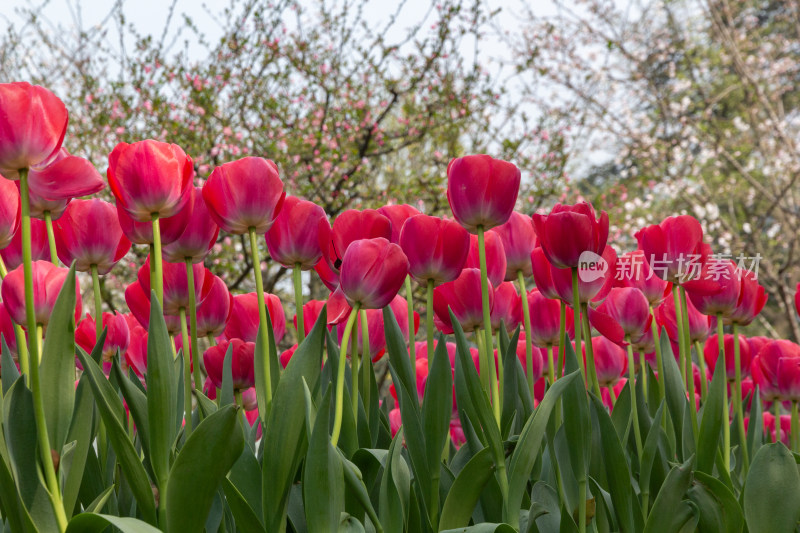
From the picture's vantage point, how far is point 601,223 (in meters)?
0.67

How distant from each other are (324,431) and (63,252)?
0.38 m

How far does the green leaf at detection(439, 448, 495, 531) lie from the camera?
0.55 m

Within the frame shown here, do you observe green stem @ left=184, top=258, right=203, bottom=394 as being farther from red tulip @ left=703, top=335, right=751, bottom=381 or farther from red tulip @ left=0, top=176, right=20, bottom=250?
red tulip @ left=703, top=335, right=751, bottom=381

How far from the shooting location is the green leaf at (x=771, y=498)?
67cm

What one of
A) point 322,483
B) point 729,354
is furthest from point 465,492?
point 729,354

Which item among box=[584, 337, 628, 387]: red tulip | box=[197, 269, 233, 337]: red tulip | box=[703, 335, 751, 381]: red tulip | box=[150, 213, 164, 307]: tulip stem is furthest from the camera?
box=[703, 335, 751, 381]: red tulip

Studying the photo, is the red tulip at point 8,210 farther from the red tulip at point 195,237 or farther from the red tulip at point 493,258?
the red tulip at point 493,258

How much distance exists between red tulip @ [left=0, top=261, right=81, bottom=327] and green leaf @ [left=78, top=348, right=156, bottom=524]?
0.42ft

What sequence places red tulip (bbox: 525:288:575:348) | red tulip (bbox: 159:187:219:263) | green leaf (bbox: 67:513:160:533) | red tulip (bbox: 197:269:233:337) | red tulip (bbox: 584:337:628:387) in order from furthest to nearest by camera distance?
red tulip (bbox: 584:337:628:387) < red tulip (bbox: 525:288:575:348) < red tulip (bbox: 197:269:233:337) < red tulip (bbox: 159:187:219:263) < green leaf (bbox: 67:513:160:533)

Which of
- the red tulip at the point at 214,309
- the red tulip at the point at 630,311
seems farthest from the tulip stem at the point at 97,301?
the red tulip at the point at 630,311

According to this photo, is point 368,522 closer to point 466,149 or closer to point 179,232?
point 179,232

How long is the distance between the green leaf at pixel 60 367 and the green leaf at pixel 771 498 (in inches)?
24.4

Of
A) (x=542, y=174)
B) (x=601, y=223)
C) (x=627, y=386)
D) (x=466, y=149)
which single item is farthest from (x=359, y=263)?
(x=466, y=149)

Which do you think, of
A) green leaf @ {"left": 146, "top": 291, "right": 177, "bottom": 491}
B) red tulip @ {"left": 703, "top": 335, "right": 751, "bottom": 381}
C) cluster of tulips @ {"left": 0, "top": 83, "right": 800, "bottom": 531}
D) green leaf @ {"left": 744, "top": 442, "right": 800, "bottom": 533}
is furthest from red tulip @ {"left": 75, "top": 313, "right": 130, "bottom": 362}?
red tulip @ {"left": 703, "top": 335, "right": 751, "bottom": 381}
